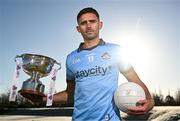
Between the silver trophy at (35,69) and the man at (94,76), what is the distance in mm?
230

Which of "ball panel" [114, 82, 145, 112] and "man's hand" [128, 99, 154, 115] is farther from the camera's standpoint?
"ball panel" [114, 82, 145, 112]

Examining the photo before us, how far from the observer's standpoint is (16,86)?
2920mm

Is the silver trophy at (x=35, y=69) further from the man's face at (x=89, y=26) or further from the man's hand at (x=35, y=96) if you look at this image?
the man's face at (x=89, y=26)

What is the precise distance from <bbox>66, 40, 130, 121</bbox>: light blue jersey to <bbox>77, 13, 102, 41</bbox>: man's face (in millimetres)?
103

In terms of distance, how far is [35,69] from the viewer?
2768 millimetres

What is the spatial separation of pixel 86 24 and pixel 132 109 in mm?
689

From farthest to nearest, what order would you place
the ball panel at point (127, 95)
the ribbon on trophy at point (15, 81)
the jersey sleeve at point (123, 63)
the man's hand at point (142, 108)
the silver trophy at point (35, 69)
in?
the ribbon on trophy at point (15, 81), the silver trophy at point (35, 69), the jersey sleeve at point (123, 63), the ball panel at point (127, 95), the man's hand at point (142, 108)

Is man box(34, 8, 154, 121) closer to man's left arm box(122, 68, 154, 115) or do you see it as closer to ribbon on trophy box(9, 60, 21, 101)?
man's left arm box(122, 68, 154, 115)

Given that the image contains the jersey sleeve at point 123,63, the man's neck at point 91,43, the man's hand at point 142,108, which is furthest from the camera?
the man's neck at point 91,43

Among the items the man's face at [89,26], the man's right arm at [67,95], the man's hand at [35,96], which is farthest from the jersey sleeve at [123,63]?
the man's hand at [35,96]

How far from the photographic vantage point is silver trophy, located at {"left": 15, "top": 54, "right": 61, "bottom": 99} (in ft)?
8.16

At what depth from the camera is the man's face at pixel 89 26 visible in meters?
2.22

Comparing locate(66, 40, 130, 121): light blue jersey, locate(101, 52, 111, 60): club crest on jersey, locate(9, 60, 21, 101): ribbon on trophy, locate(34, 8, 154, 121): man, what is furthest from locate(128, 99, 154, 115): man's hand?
locate(9, 60, 21, 101): ribbon on trophy

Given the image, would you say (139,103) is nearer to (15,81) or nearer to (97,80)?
(97,80)
